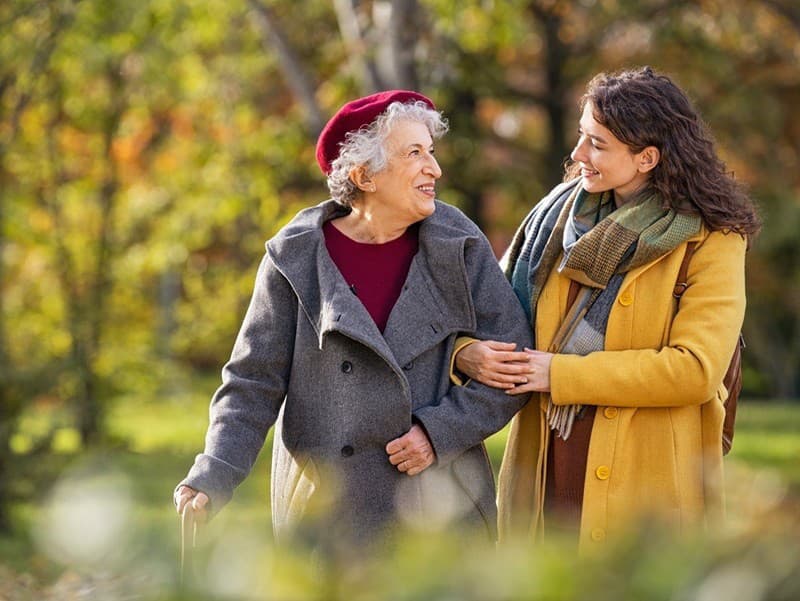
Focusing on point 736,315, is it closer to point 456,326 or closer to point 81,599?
point 456,326

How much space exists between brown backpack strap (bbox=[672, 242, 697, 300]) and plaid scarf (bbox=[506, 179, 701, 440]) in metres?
0.06

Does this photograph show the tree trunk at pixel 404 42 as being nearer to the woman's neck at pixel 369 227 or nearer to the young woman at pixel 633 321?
the woman's neck at pixel 369 227

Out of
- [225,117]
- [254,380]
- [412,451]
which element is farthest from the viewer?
[225,117]

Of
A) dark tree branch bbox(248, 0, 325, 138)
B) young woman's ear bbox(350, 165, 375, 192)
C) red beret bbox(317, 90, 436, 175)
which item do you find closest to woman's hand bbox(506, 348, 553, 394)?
young woman's ear bbox(350, 165, 375, 192)

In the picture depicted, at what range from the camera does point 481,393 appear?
3525mm

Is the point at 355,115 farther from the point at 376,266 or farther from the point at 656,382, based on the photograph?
the point at 656,382

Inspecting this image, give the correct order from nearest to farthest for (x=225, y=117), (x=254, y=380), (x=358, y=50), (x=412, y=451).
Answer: (x=412, y=451)
(x=254, y=380)
(x=358, y=50)
(x=225, y=117)

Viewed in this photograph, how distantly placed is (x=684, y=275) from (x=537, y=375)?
44 cm

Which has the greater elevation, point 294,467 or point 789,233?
point 294,467

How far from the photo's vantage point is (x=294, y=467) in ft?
12.0

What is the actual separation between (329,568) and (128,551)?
0.91ft

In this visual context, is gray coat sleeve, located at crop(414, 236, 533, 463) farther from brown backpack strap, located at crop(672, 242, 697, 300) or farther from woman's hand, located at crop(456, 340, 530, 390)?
brown backpack strap, located at crop(672, 242, 697, 300)

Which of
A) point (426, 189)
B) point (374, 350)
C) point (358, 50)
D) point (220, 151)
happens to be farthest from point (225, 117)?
point (374, 350)

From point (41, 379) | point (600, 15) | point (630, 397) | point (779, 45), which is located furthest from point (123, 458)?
point (630, 397)
